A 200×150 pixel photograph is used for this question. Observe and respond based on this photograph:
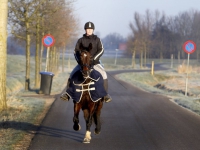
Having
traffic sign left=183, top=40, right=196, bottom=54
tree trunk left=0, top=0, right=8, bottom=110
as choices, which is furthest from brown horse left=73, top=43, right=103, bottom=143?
traffic sign left=183, top=40, right=196, bottom=54

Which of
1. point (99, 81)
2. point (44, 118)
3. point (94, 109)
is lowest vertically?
point (44, 118)

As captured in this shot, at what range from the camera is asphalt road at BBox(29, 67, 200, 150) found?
8.75 meters

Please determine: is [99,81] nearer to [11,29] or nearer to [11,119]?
[11,119]

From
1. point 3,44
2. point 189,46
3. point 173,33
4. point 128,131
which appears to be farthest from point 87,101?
point 173,33

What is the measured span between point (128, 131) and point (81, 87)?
254 centimetres

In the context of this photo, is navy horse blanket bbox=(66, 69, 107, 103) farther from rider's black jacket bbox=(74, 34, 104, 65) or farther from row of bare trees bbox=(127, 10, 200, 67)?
row of bare trees bbox=(127, 10, 200, 67)

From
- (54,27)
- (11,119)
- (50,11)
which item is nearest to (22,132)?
(11,119)

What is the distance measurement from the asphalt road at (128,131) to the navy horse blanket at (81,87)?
1.08 m

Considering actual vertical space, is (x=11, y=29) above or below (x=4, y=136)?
above

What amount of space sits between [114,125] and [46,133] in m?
2.27

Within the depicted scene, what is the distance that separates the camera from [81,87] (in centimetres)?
860

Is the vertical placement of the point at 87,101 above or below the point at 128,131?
above

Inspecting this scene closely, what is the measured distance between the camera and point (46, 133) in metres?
10.2

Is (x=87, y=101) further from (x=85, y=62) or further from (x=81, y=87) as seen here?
(x=85, y=62)
